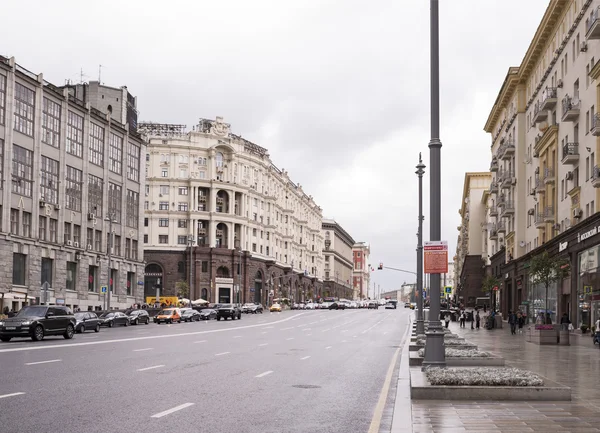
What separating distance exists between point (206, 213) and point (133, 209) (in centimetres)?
3721

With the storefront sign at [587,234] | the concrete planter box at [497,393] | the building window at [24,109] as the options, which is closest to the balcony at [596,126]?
the storefront sign at [587,234]

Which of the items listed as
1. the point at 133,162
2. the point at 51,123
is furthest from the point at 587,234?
the point at 133,162

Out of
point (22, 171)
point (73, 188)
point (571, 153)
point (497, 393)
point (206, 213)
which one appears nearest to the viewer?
point (497, 393)

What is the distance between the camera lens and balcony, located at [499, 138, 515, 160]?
2665 inches

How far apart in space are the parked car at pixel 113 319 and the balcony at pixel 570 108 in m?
33.6

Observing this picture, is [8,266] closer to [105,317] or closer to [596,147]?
[105,317]

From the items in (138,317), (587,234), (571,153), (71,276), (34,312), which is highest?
(571,153)

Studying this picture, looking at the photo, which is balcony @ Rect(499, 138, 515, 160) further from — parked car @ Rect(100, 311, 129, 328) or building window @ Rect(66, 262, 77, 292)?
building window @ Rect(66, 262, 77, 292)

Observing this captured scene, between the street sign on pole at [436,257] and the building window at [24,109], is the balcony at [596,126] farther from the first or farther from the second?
the building window at [24,109]

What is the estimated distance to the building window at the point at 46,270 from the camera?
64.1 meters

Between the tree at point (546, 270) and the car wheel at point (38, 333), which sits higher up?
the tree at point (546, 270)

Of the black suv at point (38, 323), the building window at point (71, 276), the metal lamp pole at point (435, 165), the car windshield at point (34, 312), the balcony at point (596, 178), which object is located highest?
the balcony at point (596, 178)

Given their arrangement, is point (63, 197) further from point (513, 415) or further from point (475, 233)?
point (475, 233)

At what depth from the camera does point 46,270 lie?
64688 millimetres
